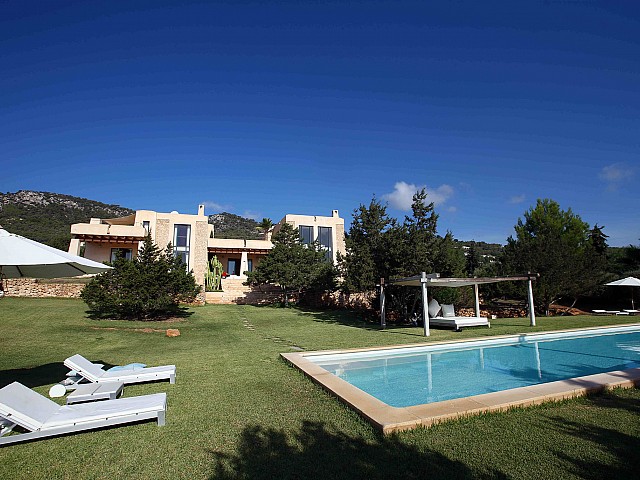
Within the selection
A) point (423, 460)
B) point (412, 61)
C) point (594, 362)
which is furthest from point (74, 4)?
point (594, 362)

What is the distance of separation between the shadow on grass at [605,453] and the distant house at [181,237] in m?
24.1

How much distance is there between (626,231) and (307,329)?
129ft

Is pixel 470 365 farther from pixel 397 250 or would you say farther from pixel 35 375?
pixel 35 375

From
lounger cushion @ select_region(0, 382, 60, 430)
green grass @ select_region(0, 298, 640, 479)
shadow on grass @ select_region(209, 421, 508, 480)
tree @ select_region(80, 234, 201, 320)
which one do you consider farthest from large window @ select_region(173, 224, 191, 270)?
shadow on grass @ select_region(209, 421, 508, 480)

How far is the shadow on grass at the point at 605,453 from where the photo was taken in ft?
11.2

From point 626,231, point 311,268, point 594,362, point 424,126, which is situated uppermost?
point 424,126

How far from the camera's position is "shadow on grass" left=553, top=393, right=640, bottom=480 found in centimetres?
342

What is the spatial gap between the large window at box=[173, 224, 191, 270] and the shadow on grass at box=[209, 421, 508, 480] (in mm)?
28866

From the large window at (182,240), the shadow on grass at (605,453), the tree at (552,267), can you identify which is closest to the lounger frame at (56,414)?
the shadow on grass at (605,453)

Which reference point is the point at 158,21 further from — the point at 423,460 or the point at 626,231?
the point at 626,231

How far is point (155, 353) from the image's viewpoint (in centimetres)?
1055

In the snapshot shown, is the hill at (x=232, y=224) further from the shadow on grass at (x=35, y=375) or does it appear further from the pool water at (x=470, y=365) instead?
the shadow on grass at (x=35, y=375)

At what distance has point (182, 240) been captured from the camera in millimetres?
31547

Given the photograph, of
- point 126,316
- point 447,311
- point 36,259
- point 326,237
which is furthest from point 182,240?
point 36,259
